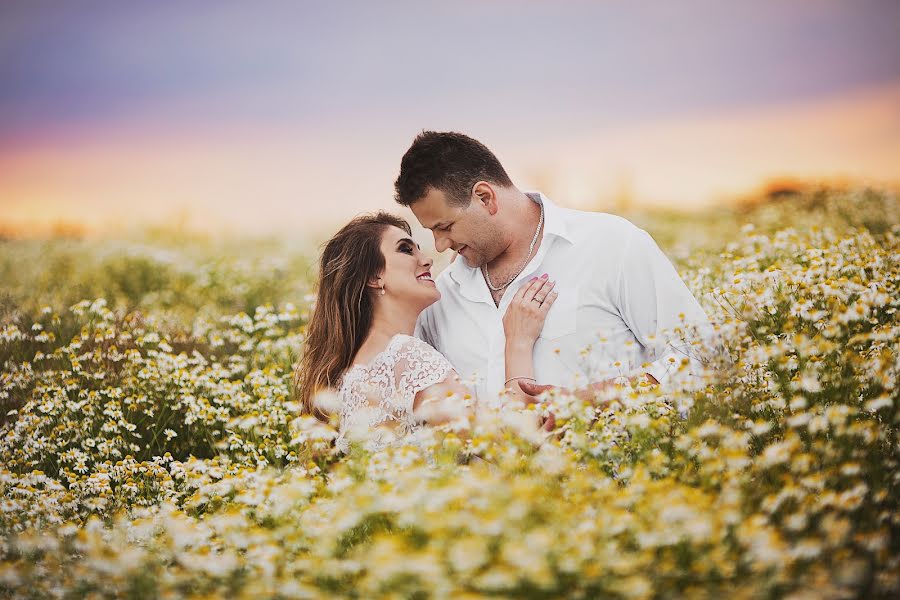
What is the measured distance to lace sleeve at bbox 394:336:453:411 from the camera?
4254 mm

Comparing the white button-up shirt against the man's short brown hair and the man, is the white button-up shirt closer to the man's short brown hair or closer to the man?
the man

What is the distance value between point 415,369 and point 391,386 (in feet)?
0.58

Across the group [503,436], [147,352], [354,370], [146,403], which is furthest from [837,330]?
[147,352]

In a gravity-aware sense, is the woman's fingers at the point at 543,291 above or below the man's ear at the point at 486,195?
below

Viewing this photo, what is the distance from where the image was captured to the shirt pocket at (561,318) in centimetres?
468

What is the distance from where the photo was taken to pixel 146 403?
18.3ft

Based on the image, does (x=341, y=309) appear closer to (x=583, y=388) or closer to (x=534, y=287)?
(x=534, y=287)

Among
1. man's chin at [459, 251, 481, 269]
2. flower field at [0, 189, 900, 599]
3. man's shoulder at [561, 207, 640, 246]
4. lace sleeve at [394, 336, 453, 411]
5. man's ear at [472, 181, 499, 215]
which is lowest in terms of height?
flower field at [0, 189, 900, 599]

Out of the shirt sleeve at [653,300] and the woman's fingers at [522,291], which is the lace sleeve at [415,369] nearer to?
the woman's fingers at [522,291]

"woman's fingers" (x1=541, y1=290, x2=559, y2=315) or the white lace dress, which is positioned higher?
"woman's fingers" (x1=541, y1=290, x2=559, y2=315)

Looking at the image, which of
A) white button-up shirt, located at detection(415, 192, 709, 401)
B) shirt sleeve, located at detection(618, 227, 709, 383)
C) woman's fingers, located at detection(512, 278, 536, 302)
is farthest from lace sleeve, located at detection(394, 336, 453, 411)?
shirt sleeve, located at detection(618, 227, 709, 383)

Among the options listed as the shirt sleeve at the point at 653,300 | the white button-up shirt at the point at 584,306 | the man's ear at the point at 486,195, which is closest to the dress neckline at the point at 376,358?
the white button-up shirt at the point at 584,306

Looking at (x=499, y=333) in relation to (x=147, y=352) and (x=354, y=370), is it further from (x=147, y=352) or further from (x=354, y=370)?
(x=147, y=352)

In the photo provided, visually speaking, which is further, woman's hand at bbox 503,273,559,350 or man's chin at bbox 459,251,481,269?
man's chin at bbox 459,251,481,269
